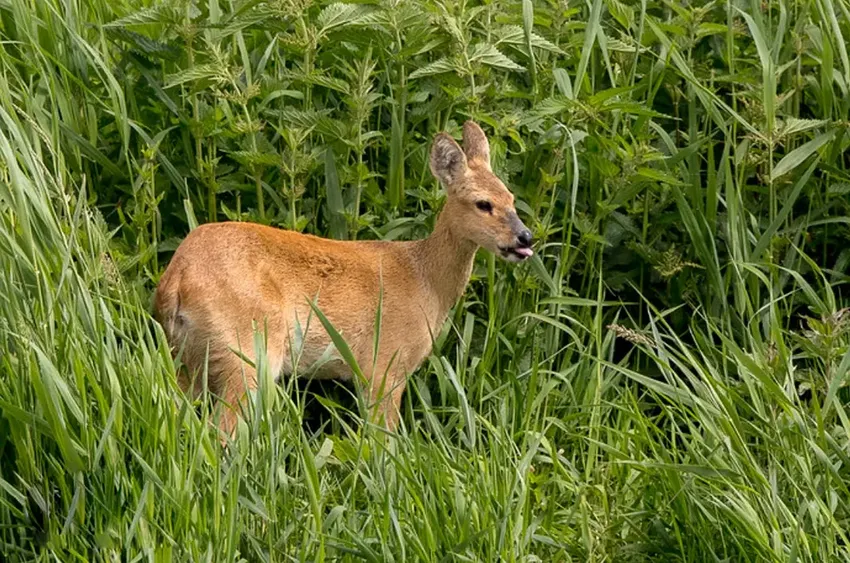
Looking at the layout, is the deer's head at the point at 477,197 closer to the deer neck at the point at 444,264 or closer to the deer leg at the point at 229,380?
the deer neck at the point at 444,264

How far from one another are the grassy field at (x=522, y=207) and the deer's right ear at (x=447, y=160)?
174 millimetres

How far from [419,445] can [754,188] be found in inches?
90.4

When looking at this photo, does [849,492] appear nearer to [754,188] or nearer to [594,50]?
[754,188]

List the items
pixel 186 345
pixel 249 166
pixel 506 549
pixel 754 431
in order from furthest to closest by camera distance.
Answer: pixel 249 166 < pixel 186 345 < pixel 754 431 < pixel 506 549

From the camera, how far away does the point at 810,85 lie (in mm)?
6164

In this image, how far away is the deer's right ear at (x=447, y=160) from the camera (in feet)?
18.9

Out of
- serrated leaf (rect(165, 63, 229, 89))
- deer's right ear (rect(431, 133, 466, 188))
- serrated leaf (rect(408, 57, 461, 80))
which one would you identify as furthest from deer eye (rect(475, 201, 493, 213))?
serrated leaf (rect(165, 63, 229, 89))

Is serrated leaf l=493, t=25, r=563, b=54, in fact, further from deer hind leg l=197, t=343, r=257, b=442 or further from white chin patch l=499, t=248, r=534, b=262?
deer hind leg l=197, t=343, r=257, b=442

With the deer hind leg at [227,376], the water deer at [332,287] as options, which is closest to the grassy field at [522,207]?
the water deer at [332,287]

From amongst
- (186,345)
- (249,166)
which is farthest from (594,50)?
(186,345)

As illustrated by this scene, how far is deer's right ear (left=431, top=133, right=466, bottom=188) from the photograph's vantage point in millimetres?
5746

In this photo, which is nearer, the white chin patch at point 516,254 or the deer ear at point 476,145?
the white chin patch at point 516,254

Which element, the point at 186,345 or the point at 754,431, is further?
the point at 186,345

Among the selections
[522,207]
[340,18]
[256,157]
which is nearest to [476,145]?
[522,207]
